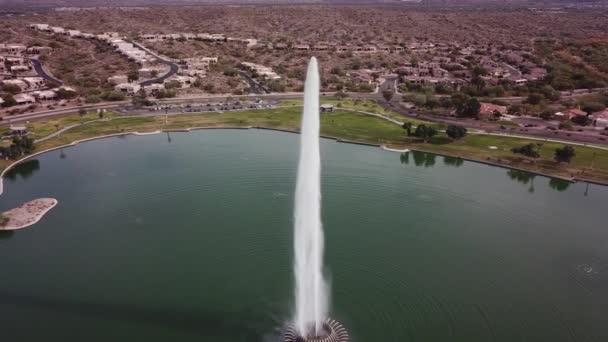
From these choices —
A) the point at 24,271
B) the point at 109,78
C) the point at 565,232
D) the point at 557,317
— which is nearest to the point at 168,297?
the point at 24,271

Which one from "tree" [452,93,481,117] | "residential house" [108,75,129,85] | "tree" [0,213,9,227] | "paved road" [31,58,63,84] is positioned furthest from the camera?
"paved road" [31,58,63,84]

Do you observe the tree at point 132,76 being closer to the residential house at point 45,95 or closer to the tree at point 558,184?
the residential house at point 45,95

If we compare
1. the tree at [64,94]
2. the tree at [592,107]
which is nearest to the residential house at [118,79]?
the tree at [64,94]

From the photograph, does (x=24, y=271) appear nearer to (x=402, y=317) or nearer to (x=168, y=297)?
(x=168, y=297)

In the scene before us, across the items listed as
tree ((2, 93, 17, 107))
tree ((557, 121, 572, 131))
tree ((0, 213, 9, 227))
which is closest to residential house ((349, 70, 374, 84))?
tree ((557, 121, 572, 131))

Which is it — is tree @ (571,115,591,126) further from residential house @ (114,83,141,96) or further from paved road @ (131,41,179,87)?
paved road @ (131,41,179,87)

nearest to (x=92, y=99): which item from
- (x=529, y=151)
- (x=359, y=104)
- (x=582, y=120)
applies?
(x=359, y=104)
